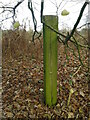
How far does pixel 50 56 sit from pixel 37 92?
1.75 feet

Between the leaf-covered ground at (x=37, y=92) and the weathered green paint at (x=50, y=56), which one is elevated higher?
the weathered green paint at (x=50, y=56)

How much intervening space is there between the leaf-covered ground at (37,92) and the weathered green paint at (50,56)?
15 centimetres

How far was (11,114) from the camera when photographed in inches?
60.7

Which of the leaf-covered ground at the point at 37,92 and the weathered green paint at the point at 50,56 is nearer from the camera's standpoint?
the weathered green paint at the point at 50,56

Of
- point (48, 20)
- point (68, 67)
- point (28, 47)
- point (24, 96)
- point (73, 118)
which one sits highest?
point (48, 20)

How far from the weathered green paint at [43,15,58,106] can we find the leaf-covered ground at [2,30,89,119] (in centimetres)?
15

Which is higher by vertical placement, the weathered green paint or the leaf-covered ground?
the weathered green paint

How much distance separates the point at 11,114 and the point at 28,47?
4.59ft

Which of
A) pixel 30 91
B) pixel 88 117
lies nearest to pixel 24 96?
pixel 30 91

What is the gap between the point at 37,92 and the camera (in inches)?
70.1

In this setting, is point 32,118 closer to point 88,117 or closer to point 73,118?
point 73,118

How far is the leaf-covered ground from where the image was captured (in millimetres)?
1541

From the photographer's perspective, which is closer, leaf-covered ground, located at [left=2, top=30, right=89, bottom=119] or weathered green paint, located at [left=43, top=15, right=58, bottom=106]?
weathered green paint, located at [left=43, top=15, right=58, bottom=106]

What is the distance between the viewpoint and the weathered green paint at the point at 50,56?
1.37 meters
